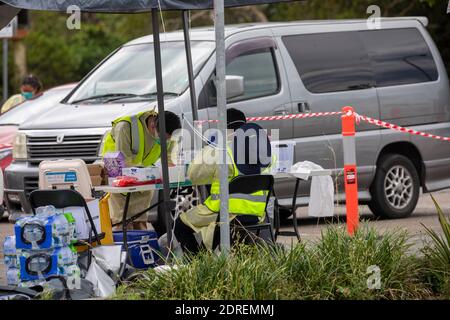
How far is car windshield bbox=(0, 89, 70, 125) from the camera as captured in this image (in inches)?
661

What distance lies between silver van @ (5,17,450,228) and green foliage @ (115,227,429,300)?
A: 4635 millimetres

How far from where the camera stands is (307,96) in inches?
565

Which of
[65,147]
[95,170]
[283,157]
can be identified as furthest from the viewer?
[65,147]

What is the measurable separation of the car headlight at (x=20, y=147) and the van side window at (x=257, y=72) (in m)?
2.49

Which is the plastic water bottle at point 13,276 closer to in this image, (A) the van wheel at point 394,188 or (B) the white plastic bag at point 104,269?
(B) the white plastic bag at point 104,269

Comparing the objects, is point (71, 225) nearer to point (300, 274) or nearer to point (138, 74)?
point (300, 274)

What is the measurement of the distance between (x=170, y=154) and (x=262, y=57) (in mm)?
3681

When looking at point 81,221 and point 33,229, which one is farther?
point 81,221

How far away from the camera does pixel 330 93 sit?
1455 cm

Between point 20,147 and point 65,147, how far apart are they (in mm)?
714

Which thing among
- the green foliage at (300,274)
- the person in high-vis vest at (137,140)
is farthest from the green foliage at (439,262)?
the person in high-vis vest at (137,140)

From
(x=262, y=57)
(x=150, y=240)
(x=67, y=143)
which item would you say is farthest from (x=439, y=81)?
(x=150, y=240)

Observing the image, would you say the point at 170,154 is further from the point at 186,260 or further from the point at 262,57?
the point at 262,57

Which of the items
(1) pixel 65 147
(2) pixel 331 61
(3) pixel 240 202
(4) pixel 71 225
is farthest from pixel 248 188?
(2) pixel 331 61
